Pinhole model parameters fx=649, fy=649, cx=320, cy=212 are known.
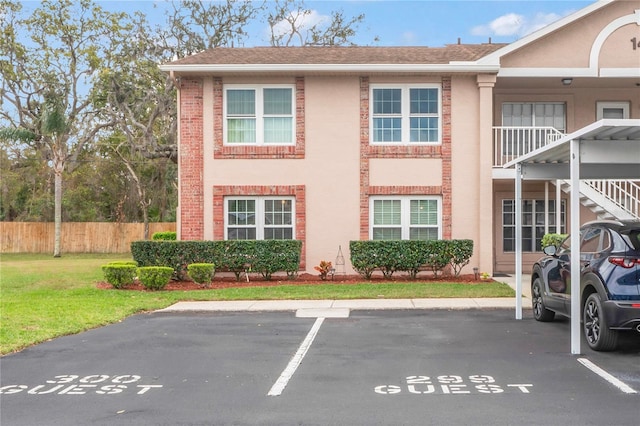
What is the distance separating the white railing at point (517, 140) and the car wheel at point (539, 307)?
7.94 m

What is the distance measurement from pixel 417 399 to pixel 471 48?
16.2 m

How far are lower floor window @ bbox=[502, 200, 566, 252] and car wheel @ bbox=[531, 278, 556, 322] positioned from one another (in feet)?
30.6

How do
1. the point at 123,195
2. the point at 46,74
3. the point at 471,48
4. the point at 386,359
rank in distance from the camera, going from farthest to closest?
the point at 123,195 < the point at 46,74 < the point at 471,48 < the point at 386,359

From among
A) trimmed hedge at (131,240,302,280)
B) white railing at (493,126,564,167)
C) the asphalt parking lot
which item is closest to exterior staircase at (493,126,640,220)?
white railing at (493,126,564,167)

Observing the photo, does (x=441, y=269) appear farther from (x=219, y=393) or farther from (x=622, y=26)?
(x=219, y=393)

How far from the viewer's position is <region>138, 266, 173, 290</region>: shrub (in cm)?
1541

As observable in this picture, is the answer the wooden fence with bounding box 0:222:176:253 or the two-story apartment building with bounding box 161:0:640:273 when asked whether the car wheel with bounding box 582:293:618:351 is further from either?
the wooden fence with bounding box 0:222:176:253

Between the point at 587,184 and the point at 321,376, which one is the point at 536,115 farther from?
the point at 321,376

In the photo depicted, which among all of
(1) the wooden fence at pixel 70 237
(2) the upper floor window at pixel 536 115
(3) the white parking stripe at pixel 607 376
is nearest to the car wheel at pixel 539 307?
(3) the white parking stripe at pixel 607 376

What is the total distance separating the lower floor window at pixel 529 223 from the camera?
65.1 ft

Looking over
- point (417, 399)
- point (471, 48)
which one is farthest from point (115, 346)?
point (471, 48)

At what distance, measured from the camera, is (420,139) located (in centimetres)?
1814

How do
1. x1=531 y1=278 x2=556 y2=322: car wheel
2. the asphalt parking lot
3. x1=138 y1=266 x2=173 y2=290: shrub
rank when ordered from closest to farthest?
the asphalt parking lot, x1=531 y1=278 x2=556 y2=322: car wheel, x1=138 y1=266 x2=173 y2=290: shrub

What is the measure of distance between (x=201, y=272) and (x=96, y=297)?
271 centimetres
